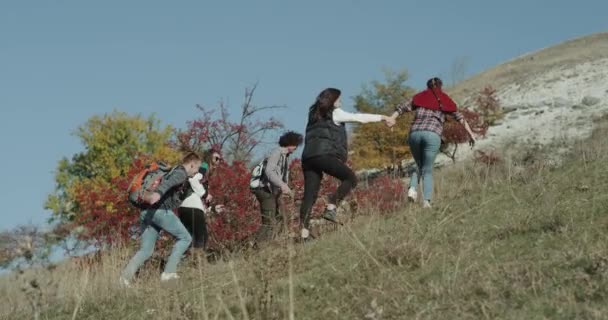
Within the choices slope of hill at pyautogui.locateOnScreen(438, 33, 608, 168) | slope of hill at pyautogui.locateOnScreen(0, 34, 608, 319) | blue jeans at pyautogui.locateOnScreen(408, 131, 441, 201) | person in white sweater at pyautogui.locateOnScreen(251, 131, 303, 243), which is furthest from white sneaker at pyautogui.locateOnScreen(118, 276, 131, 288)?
slope of hill at pyautogui.locateOnScreen(438, 33, 608, 168)

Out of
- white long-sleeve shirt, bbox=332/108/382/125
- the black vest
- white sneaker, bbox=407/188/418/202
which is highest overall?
white long-sleeve shirt, bbox=332/108/382/125

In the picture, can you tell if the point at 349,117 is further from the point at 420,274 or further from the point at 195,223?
the point at 420,274

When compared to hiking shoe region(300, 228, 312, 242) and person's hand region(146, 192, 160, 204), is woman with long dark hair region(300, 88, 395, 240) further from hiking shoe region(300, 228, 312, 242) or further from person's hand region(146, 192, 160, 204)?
person's hand region(146, 192, 160, 204)

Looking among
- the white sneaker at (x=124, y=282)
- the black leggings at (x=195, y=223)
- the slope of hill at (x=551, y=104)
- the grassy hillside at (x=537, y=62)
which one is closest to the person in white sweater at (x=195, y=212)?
the black leggings at (x=195, y=223)

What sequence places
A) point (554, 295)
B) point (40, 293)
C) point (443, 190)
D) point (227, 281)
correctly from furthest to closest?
point (443, 190)
point (227, 281)
point (554, 295)
point (40, 293)

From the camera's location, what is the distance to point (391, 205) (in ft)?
35.1

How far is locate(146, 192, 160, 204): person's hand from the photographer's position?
340 inches

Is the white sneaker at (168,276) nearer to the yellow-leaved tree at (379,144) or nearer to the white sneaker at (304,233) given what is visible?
the white sneaker at (304,233)

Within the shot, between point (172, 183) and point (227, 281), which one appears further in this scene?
point (172, 183)

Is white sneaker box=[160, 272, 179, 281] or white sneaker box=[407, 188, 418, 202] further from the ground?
white sneaker box=[407, 188, 418, 202]

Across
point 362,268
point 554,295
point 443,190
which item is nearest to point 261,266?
point 362,268

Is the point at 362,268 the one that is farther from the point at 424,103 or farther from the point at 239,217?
the point at 239,217

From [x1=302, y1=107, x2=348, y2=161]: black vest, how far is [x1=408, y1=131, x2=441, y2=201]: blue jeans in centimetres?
116

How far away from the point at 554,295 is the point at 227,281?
130 inches
